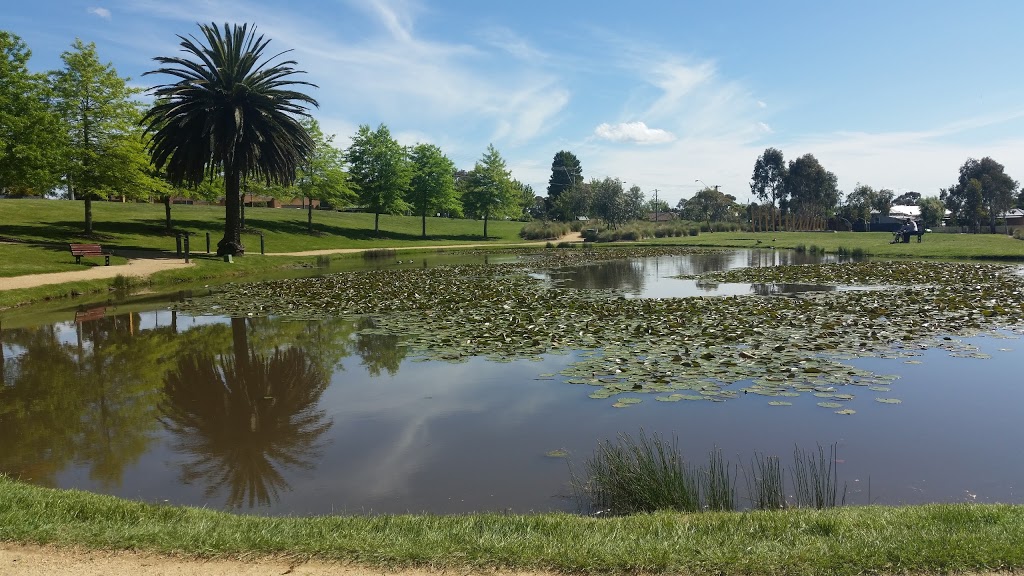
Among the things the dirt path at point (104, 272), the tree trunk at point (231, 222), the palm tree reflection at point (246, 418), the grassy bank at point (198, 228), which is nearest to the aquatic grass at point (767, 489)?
the palm tree reflection at point (246, 418)

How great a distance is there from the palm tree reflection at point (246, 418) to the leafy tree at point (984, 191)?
100 metres

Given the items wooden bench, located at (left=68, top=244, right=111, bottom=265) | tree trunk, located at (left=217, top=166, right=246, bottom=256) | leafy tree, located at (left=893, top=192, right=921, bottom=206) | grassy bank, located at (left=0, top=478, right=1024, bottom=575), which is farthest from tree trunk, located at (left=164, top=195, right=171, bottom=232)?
leafy tree, located at (left=893, top=192, right=921, bottom=206)

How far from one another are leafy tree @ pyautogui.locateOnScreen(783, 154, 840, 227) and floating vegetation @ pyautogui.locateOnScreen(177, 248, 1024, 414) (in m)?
83.0

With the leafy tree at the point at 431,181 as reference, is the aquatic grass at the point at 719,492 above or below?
below

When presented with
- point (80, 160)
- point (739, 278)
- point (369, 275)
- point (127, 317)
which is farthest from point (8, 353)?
point (80, 160)

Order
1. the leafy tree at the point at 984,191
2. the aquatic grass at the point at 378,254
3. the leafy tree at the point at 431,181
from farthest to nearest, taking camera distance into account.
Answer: the leafy tree at the point at 984,191 → the leafy tree at the point at 431,181 → the aquatic grass at the point at 378,254

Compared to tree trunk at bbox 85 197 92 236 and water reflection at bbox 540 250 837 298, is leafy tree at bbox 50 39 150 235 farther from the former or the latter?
water reflection at bbox 540 250 837 298

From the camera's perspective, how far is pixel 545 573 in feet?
15.0

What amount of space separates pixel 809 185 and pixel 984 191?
72.8 feet

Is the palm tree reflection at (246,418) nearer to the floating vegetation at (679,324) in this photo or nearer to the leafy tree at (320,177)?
the floating vegetation at (679,324)

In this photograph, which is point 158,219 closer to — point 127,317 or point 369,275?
point 369,275

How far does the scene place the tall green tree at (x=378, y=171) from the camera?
64.7m

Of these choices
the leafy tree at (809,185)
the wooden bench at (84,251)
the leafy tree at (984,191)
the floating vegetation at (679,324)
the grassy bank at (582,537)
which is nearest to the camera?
the grassy bank at (582,537)

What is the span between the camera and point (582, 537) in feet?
16.8
